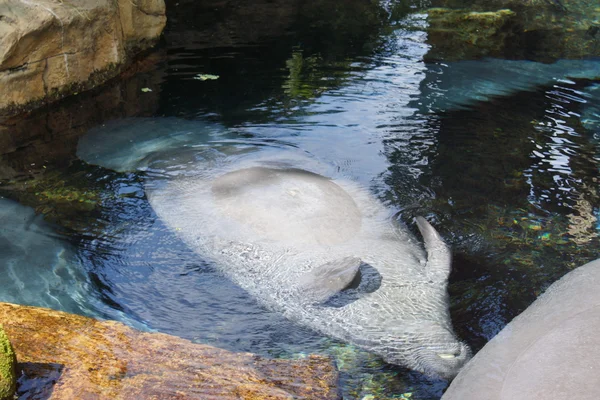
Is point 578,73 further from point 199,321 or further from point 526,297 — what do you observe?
point 199,321

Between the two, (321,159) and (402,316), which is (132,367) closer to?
(402,316)

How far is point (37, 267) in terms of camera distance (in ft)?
16.4

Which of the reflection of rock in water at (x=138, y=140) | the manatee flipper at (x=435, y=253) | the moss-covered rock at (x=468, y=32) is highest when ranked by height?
the moss-covered rock at (x=468, y=32)

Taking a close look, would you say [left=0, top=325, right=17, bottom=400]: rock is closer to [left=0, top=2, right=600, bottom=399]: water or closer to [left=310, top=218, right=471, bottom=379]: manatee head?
[left=0, top=2, right=600, bottom=399]: water

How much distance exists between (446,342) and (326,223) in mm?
1596

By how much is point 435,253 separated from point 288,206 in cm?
134

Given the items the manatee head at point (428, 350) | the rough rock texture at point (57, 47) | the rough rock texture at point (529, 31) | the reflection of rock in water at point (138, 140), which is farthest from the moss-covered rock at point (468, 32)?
the manatee head at point (428, 350)

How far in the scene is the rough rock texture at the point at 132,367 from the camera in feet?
10.7

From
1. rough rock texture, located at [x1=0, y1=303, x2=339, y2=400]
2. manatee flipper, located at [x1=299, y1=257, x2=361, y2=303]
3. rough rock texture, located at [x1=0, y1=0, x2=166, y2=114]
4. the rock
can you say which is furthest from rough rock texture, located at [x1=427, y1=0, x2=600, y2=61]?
the rock

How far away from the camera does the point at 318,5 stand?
552 inches

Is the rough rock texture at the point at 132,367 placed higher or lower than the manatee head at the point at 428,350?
higher

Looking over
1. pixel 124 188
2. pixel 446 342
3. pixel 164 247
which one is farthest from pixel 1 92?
pixel 446 342

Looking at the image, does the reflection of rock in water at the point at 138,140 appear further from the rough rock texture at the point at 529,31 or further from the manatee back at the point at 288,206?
the rough rock texture at the point at 529,31

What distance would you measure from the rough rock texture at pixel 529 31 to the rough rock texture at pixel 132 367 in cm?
812
